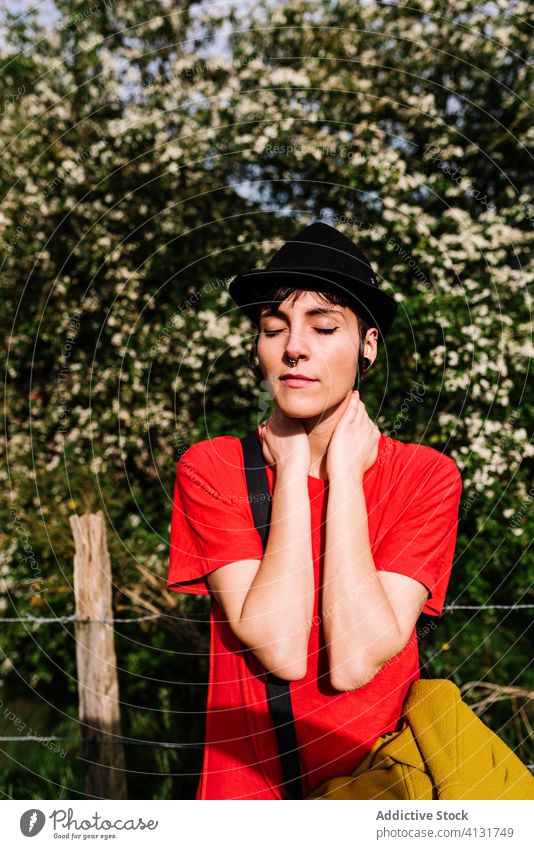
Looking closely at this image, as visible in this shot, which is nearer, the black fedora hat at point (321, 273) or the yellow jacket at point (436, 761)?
the yellow jacket at point (436, 761)

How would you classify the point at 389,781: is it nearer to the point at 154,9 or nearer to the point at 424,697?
the point at 424,697

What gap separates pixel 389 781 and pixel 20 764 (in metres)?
3.56

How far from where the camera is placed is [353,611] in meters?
1.99

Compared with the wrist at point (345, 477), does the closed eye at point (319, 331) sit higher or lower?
higher

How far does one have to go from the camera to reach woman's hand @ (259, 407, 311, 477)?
88.1 inches

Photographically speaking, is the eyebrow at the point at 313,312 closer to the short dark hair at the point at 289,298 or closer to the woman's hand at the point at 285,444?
the short dark hair at the point at 289,298

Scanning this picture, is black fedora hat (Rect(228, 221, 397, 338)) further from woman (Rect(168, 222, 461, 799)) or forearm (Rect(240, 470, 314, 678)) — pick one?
forearm (Rect(240, 470, 314, 678))

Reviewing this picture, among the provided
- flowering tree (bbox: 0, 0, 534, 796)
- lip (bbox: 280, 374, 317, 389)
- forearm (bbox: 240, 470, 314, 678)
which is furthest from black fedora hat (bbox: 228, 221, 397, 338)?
flowering tree (bbox: 0, 0, 534, 796)

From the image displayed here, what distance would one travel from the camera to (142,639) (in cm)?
577

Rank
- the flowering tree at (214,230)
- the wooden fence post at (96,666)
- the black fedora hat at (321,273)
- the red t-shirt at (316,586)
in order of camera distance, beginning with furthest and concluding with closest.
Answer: the flowering tree at (214,230)
the wooden fence post at (96,666)
the black fedora hat at (321,273)
the red t-shirt at (316,586)

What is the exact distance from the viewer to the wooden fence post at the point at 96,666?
373 cm

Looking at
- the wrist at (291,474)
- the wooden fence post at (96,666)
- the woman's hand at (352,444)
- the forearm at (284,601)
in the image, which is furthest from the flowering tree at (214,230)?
the forearm at (284,601)

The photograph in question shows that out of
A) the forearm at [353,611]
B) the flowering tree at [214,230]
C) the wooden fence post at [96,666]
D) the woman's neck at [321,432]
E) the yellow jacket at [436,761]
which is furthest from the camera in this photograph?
the flowering tree at [214,230]

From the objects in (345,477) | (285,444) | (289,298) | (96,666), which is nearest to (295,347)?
(289,298)
